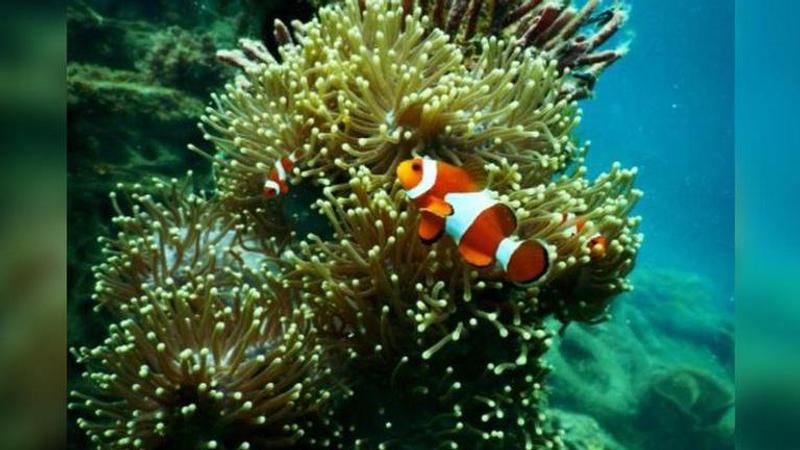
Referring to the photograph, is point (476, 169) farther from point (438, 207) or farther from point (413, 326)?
point (413, 326)

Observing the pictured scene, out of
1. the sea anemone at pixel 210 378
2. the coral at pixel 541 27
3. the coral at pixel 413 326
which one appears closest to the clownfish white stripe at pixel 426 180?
the coral at pixel 413 326

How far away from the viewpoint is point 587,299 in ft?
8.93

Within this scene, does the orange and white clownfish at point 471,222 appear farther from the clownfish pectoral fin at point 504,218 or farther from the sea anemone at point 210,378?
the sea anemone at point 210,378

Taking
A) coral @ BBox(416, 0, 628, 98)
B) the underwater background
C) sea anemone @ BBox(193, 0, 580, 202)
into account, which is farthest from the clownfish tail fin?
the underwater background

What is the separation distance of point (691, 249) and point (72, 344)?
43973 mm

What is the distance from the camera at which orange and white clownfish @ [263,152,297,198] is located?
9.27 feet

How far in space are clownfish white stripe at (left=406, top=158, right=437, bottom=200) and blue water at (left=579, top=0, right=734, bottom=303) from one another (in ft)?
115

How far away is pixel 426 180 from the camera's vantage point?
88.6 inches

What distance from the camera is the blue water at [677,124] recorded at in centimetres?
3900

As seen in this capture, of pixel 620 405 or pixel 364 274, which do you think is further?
pixel 620 405

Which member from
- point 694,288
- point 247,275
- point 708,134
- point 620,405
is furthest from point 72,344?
point 708,134

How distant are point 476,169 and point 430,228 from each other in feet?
1.66

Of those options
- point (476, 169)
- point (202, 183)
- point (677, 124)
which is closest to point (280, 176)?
point (476, 169)
